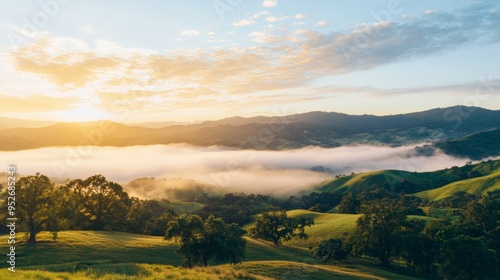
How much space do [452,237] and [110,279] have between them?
7835 centimetres

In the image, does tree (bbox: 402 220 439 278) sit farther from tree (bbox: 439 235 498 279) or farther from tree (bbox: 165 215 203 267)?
tree (bbox: 165 215 203 267)

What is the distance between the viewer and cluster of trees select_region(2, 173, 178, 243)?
193ft

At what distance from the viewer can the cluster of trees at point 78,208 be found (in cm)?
5869

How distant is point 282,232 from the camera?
326 ft

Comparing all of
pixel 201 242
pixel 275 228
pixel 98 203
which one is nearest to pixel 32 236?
pixel 98 203

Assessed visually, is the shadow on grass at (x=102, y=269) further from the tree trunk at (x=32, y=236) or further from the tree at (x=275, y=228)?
the tree at (x=275, y=228)

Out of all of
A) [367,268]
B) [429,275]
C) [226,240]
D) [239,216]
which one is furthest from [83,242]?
[239,216]

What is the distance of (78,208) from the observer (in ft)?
295

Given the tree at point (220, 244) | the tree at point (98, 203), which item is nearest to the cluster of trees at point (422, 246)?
the tree at point (220, 244)

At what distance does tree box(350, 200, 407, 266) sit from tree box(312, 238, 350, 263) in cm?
266

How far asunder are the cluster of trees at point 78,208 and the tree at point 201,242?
78.4 ft

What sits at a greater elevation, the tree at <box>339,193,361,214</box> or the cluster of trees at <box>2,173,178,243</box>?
the cluster of trees at <box>2,173,178,243</box>

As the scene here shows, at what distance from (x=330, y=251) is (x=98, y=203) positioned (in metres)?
63.9

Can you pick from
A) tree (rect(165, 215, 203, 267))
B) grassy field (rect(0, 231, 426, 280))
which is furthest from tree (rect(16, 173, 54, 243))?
tree (rect(165, 215, 203, 267))
